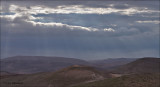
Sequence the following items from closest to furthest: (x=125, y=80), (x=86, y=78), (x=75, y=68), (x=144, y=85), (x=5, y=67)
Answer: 1. (x=144, y=85)
2. (x=125, y=80)
3. (x=86, y=78)
4. (x=75, y=68)
5. (x=5, y=67)

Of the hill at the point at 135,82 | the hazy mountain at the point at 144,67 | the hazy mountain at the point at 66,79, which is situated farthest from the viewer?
the hazy mountain at the point at 144,67

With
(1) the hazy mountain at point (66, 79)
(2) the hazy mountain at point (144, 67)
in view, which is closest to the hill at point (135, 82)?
(1) the hazy mountain at point (66, 79)

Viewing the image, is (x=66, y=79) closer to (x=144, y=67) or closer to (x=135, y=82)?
(x=135, y=82)

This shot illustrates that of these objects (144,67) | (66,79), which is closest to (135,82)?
(66,79)

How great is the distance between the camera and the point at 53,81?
61469mm

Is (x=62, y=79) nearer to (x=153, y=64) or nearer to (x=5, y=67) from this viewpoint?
(x=153, y=64)

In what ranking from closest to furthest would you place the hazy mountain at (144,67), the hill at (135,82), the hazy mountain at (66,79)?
1. the hill at (135,82)
2. the hazy mountain at (66,79)
3. the hazy mountain at (144,67)

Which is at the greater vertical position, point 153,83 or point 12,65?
point 153,83

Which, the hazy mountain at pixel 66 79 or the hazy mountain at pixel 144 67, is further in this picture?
the hazy mountain at pixel 144 67

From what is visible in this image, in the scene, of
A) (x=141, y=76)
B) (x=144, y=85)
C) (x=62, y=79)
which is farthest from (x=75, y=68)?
(x=144, y=85)

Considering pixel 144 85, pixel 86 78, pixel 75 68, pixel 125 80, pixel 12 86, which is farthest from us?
pixel 75 68

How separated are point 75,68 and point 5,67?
3733 inches

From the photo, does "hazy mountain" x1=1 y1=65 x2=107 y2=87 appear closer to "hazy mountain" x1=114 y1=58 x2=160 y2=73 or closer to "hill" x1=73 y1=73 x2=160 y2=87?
"hill" x1=73 y1=73 x2=160 y2=87

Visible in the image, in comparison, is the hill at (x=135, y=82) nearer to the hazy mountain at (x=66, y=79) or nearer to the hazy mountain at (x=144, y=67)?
the hazy mountain at (x=66, y=79)
